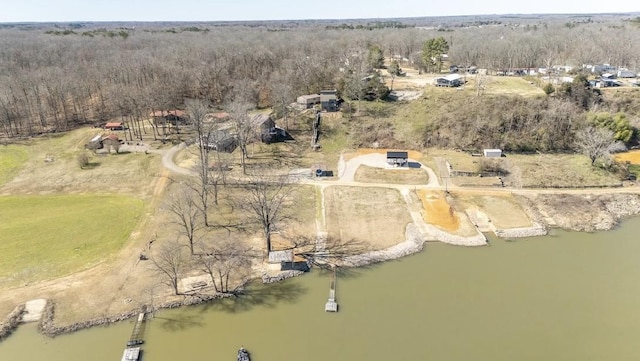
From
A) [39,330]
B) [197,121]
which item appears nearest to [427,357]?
[39,330]

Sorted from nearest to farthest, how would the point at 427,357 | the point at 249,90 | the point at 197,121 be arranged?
the point at 427,357, the point at 197,121, the point at 249,90

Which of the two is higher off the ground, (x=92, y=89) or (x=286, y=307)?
(x=92, y=89)

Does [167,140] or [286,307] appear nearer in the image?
[286,307]

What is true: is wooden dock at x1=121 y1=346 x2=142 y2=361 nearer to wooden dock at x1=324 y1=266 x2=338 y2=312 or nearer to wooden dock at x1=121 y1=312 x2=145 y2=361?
wooden dock at x1=121 y1=312 x2=145 y2=361

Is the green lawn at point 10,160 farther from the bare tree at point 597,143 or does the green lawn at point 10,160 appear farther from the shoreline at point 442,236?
the bare tree at point 597,143

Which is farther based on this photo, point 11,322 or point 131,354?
point 11,322

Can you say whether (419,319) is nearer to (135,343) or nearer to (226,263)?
(226,263)

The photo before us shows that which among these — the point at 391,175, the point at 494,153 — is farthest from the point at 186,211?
the point at 494,153

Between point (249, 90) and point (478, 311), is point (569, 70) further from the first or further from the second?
point (478, 311)
